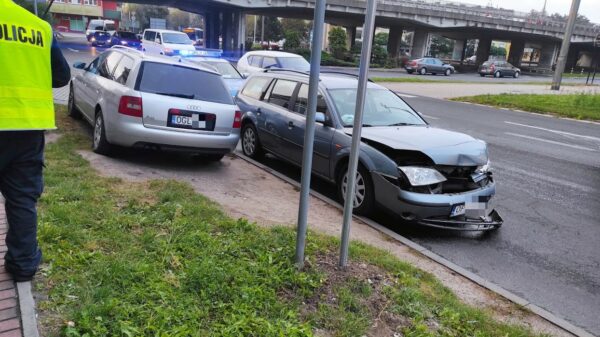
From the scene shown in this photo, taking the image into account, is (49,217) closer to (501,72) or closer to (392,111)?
(392,111)

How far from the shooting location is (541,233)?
5852mm

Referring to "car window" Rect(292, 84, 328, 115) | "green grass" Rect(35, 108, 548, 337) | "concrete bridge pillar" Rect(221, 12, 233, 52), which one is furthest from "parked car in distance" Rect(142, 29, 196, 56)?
"concrete bridge pillar" Rect(221, 12, 233, 52)

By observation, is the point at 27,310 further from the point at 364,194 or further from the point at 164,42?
the point at 164,42

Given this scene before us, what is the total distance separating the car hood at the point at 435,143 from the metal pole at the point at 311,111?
2.27m

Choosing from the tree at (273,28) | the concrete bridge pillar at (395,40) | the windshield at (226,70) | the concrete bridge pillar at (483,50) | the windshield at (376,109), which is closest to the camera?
the windshield at (376,109)

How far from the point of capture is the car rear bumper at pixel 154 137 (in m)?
6.50

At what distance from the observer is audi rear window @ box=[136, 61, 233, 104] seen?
6.73 meters

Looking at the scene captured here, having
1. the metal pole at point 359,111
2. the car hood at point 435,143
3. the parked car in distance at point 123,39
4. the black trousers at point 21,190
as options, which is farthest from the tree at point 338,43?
the black trousers at point 21,190

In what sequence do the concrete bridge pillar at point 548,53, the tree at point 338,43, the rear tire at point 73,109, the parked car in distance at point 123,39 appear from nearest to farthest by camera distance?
the rear tire at point 73,109, the parked car in distance at point 123,39, the tree at point 338,43, the concrete bridge pillar at point 548,53

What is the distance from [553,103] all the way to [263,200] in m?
18.9

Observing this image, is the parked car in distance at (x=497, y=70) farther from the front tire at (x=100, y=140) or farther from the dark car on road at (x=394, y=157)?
the front tire at (x=100, y=140)

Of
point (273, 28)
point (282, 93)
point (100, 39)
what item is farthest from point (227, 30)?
point (282, 93)

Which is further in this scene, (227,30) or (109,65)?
(227,30)

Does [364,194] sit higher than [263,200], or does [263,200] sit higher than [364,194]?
[364,194]
